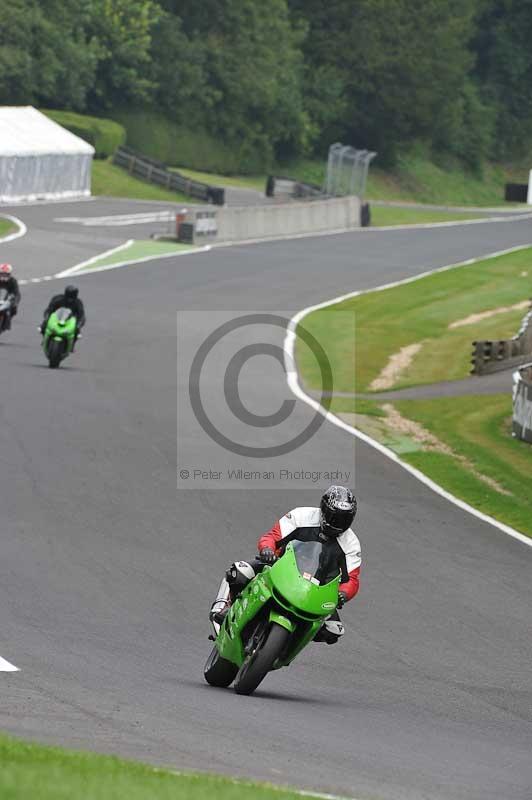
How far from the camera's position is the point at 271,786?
25.5ft

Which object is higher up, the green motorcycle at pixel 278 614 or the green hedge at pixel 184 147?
the green motorcycle at pixel 278 614

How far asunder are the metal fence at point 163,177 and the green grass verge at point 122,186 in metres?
0.46

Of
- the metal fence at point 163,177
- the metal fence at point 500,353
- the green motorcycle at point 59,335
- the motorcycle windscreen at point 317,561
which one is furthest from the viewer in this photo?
the metal fence at point 163,177

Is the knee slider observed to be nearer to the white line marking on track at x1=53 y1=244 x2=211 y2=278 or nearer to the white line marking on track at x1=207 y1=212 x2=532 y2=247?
the white line marking on track at x1=53 y1=244 x2=211 y2=278

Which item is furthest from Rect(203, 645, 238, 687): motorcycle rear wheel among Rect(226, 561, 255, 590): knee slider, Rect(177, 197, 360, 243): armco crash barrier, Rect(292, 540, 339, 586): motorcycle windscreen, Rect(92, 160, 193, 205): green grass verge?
Rect(92, 160, 193, 205): green grass verge

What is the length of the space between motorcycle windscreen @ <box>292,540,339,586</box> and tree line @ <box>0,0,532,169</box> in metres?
72.6

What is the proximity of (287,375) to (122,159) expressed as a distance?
55.4 m

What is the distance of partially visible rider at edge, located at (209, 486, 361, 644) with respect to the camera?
11.0 meters

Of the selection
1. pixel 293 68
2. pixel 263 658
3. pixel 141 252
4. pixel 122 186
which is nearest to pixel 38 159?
pixel 122 186

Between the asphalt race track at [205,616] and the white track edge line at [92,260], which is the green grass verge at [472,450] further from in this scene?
the white track edge line at [92,260]

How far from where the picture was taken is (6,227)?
2210 inches

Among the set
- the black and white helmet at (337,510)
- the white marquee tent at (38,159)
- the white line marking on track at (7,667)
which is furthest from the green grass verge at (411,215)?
the white line marking on track at (7,667)

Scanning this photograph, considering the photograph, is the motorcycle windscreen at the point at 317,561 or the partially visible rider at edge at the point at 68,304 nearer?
the motorcycle windscreen at the point at 317,561

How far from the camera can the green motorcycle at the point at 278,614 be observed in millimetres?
10648
